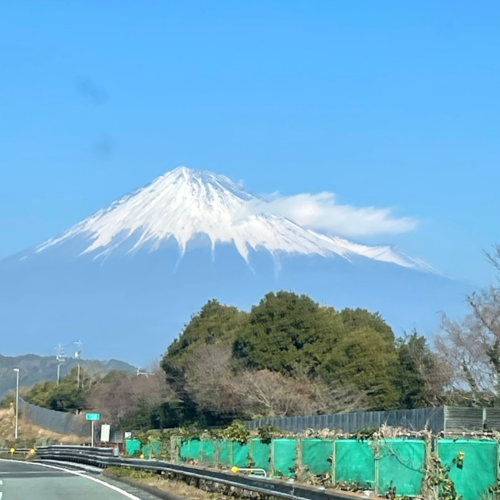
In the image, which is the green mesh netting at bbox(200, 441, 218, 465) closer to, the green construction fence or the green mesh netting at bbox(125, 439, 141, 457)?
the green construction fence

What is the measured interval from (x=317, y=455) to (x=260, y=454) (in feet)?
13.3

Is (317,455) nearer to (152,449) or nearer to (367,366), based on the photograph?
(152,449)

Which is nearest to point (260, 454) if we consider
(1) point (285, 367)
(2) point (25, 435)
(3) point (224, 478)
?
(3) point (224, 478)

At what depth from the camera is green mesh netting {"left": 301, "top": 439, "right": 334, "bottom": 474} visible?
19.9 meters

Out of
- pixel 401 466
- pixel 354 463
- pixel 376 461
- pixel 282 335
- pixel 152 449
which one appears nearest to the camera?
pixel 401 466

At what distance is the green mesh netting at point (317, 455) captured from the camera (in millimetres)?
19906

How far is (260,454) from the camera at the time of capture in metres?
24.3

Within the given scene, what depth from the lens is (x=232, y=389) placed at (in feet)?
207

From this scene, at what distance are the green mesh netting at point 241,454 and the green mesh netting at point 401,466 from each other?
28.0 feet

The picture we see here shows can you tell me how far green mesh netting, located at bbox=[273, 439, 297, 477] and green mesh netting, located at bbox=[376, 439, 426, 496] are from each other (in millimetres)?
5127

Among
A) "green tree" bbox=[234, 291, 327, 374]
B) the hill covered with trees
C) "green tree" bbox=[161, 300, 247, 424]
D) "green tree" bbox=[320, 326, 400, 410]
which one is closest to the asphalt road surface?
the hill covered with trees

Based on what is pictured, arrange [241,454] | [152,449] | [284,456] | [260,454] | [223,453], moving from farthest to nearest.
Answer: [152,449] → [223,453] → [241,454] → [260,454] → [284,456]

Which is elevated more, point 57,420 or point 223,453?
point 57,420

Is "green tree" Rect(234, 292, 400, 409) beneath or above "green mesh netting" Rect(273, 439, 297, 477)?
above
